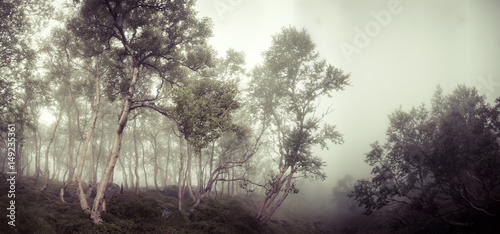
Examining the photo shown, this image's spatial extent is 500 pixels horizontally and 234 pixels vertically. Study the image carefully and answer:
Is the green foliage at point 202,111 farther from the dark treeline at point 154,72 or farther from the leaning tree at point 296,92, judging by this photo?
the leaning tree at point 296,92

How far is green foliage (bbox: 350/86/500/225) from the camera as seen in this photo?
651 inches

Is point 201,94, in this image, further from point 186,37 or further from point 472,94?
point 472,94

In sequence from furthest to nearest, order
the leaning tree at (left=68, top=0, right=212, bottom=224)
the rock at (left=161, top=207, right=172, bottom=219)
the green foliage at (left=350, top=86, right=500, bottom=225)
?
the green foliage at (left=350, top=86, right=500, bottom=225)
the rock at (left=161, top=207, right=172, bottom=219)
the leaning tree at (left=68, top=0, right=212, bottom=224)

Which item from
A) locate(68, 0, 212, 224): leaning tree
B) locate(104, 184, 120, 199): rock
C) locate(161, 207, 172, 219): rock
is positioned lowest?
locate(161, 207, 172, 219): rock

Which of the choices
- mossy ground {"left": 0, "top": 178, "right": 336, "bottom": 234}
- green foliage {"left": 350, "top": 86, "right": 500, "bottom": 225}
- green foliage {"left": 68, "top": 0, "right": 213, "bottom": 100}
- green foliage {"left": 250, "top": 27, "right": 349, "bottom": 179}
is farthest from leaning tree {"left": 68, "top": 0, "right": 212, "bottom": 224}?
green foliage {"left": 350, "top": 86, "right": 500, "bottom": 225}

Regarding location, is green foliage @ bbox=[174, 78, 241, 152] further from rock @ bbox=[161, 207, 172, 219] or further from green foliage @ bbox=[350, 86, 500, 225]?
green foliage @ bbox=[350, 86, 500, 225]

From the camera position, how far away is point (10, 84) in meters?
14.8

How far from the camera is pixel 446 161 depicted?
18500 millimetres

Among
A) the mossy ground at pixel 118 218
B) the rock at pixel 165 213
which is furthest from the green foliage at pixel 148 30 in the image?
the rock at pixel 165 213

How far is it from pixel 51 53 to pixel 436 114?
5084 cm

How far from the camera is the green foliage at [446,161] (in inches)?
651

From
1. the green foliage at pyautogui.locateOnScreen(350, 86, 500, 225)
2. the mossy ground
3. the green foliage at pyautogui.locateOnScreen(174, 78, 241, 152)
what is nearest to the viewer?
the mossy ground

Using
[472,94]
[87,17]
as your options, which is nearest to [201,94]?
[87,17]

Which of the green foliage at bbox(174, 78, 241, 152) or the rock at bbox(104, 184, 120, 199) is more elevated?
the green foliage at bbox(174, 78, 241, 152)
